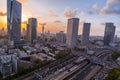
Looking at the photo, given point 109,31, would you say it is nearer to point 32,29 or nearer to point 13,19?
point 32,29

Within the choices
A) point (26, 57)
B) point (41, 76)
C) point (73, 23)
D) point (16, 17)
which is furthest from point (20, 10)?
point (41, 76)

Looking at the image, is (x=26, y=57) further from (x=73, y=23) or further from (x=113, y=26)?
(x=113, y=26)

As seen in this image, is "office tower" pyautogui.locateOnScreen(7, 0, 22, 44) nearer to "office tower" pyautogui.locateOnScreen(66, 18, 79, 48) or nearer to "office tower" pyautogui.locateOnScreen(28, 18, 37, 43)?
"office tower" pyautogui.locateOnScreen(28, 18, 37, 43)

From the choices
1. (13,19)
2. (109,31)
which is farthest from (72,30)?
(109,31)

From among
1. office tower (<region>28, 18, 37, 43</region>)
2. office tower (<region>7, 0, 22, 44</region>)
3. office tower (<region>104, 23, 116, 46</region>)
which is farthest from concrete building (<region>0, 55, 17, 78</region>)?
office tower (<region>104, 23, 116, 46</region>)

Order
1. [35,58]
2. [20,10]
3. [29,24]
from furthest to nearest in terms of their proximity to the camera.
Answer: [29,24] < [20,10] < [35,58]

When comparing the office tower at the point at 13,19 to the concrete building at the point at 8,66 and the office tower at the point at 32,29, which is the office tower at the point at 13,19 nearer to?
the office tower at the point at 32,29

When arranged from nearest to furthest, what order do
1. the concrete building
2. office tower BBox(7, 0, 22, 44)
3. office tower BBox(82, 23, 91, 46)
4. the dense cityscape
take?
A: the concrete building, the dense cityscape, office tower BBox(7, 0, 22, 44), office tower BBox(82, 23, 91, 46)
